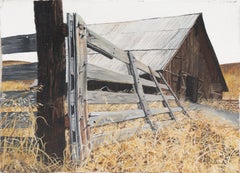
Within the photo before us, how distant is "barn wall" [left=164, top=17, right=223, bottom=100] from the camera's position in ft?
29.9

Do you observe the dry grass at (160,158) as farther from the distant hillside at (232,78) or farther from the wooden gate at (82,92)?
the distant hillside at (232,78)

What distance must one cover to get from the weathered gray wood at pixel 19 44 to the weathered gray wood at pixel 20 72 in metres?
0.15

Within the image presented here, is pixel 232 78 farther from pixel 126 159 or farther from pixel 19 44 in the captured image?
pixel 19 44

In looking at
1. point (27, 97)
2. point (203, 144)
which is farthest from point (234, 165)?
point (27, 97)

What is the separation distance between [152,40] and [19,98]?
19.5 ft

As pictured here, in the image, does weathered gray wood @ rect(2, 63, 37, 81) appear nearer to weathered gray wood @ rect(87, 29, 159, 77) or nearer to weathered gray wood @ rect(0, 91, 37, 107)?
weathered gray wood @ rect(0, 91, 37, 107)

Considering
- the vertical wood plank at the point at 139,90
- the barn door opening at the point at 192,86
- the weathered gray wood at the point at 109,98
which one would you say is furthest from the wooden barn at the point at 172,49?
the weathered gray wood at the point at 109,98

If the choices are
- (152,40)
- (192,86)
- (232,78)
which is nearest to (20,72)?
(232,78)

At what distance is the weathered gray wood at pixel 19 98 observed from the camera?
2.92 meters

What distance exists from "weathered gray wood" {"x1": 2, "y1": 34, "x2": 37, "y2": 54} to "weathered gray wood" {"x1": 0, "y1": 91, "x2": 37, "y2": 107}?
15.7 inches

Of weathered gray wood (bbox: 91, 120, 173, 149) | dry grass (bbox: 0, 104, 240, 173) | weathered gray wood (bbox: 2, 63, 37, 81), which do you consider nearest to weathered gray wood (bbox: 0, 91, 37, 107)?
weathered gray wood (bbox: 2, 63, 37, 81)

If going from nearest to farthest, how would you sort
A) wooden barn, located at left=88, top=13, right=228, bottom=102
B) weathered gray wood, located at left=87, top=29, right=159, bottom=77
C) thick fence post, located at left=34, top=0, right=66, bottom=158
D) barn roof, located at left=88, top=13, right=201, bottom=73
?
1. thick fence post, located at left=34, top=0, right=66, bottom=158
2. weathered gray wood, located at left=87, top=29, right=159, bottom=77
3. barn roof, located at left=88, top=13, right=201, bottom=73
4. wooden barn, located at left=88, top=13, right=228, bottom=102

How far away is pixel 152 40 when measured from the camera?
8.43m

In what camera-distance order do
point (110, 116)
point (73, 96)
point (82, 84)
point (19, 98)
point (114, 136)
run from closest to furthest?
point (73, 96) → point (82, 84) → point (19, 98) → point (114, 136) → point (110, 116)
